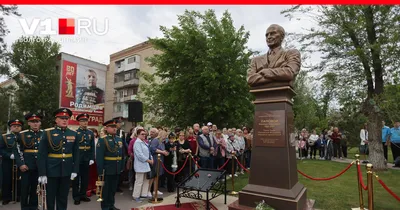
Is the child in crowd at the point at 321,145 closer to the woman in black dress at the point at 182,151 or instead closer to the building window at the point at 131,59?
the woman in black dress at the point at 182,151

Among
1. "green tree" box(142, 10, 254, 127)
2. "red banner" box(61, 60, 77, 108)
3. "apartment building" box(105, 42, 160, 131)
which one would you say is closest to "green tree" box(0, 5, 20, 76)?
"green tree" box(142, 10, 254, 127)

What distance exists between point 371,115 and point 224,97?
728 centimetres

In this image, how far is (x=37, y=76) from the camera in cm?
2822

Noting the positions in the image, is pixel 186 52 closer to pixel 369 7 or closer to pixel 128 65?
pixel 369 7

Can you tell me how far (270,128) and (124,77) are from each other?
133ft

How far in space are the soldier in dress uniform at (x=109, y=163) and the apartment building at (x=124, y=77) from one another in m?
32.9

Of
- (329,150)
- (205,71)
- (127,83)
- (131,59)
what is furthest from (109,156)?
(127,83)

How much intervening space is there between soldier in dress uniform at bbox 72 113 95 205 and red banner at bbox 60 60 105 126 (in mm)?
26558

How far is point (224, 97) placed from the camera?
15.4 m

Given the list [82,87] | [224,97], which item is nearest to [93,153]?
[224,97]

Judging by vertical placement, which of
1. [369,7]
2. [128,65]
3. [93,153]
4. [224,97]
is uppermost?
[128,65]

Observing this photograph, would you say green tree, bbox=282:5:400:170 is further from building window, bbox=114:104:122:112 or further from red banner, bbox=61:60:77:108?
building window, bbox=114:104:122:112

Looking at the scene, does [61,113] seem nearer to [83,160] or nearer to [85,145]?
[85,145]

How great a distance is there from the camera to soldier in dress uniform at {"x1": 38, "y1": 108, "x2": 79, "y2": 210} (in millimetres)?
4797
